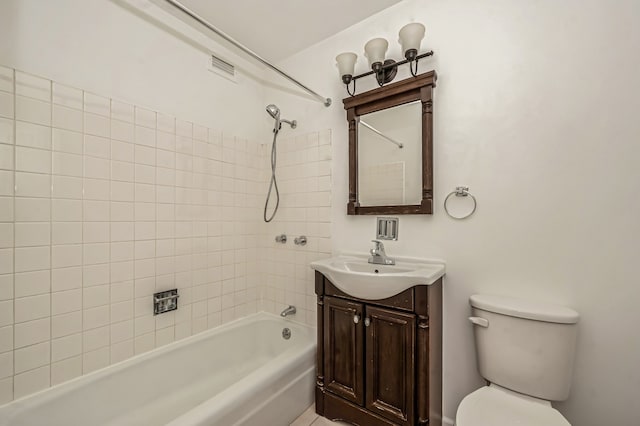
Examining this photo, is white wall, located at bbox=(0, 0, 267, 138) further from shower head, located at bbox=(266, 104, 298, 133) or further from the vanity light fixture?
the vanity light fixture

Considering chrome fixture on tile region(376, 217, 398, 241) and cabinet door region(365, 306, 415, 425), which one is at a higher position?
chrome fixture on tile region(376, 217, 398, 241)

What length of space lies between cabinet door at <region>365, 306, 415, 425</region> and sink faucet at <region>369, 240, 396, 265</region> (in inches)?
11.3

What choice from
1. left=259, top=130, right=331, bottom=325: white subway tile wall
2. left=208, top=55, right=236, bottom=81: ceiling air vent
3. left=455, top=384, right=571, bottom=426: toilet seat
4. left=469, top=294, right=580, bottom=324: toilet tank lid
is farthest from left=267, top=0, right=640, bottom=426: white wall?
left=208, top=55, right=236, bottom=81: ceiling air vent

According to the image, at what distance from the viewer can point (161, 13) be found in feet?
5.37

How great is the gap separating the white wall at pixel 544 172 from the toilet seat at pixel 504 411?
0.26 meters

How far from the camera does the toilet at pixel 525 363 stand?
106 cm

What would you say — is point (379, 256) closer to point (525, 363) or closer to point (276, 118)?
point (525, 363)

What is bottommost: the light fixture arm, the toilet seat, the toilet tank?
the toilet seat

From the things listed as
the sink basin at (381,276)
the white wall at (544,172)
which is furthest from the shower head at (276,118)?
the sink basin at (381,276)

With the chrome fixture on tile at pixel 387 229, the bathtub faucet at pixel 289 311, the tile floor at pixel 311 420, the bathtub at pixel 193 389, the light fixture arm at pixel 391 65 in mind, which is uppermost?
the light fixture arm at pixel 391 65

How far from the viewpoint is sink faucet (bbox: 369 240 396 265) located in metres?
1.58

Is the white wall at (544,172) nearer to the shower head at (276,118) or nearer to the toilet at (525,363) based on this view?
the toilet at (525,363)

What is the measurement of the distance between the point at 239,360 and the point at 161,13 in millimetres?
2322

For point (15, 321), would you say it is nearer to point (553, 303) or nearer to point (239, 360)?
point (239, 360)
